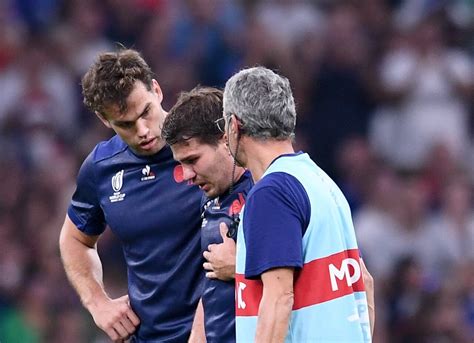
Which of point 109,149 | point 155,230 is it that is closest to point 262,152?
point 155,230

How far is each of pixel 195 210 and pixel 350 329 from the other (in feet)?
3.41

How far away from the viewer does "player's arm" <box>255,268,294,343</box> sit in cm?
393

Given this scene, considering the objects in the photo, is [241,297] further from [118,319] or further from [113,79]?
[113,79]

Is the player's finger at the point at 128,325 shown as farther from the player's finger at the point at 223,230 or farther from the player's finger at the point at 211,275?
the player's finger at the point at 223,230

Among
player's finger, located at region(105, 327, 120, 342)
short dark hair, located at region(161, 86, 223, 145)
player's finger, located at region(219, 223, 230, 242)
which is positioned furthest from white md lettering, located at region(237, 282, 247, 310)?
player's finger, located at region(105, 327, 120, 342)

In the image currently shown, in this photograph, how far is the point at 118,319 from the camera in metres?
5.12

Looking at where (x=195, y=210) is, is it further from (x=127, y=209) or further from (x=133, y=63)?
(x=133, y=63)

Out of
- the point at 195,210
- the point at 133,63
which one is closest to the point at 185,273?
the point at 195,210

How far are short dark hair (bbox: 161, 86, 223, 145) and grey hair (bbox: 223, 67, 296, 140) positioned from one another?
1.17 feet

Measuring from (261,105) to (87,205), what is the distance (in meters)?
1.46

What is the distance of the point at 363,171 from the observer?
9.70 m

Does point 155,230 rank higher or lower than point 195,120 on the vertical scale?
lower

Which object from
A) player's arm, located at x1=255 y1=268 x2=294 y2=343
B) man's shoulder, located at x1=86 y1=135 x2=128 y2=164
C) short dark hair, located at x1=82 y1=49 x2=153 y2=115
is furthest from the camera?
man's shoulder, located at x1=86 y1=135 x2=128 y2=164

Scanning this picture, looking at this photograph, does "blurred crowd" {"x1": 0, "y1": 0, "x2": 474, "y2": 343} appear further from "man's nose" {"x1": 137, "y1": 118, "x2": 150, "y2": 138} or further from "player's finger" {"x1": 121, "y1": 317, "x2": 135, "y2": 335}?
"man's nose" {"x1": 137, "y1": 118, "x2": 150, "y2": 138}
